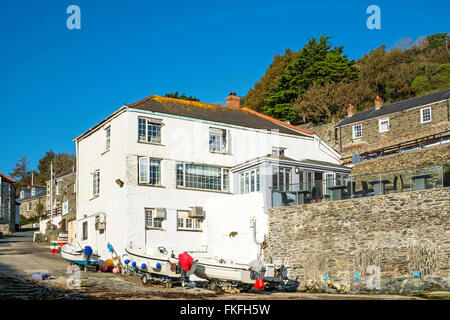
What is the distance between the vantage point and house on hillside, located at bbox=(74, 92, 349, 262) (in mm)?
29172

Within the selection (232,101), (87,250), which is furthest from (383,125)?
(87,250)

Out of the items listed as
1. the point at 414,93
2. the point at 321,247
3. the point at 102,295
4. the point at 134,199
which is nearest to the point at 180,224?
the point at 134,199

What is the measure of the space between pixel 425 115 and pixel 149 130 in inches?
1000

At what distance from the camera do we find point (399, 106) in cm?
4850

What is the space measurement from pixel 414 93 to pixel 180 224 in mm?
43593

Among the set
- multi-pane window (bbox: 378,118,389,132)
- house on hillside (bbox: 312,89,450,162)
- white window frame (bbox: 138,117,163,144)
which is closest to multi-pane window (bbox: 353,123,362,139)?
house on hillside (bbox: 312,89,450,162)

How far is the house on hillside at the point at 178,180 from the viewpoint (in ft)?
95.7

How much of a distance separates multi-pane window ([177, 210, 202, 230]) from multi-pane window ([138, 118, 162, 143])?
419cm

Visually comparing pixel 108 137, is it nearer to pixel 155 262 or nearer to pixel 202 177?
pixel 202 177

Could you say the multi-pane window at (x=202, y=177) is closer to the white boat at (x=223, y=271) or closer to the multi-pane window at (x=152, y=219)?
the multi-pane window at (x=152, y=219)

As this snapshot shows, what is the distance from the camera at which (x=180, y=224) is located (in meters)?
30.2

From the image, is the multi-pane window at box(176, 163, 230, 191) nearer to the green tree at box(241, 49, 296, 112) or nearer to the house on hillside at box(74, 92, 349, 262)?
the house on hillside at box(74, 92, 349, 262)

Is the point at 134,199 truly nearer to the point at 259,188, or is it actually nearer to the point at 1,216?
the point at 259,188

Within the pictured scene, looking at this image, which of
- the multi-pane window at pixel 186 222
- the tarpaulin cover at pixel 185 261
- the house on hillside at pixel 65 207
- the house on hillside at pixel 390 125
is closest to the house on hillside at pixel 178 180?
the multi-pane window at pixel 186 222
